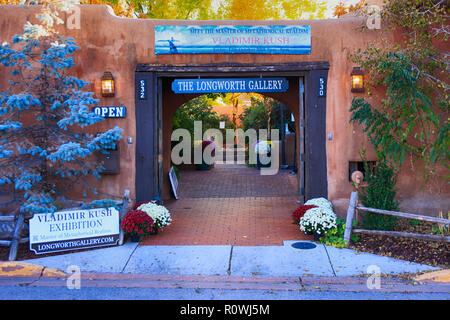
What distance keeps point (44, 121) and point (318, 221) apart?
5460 mm

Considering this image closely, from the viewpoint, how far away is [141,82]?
914 cm

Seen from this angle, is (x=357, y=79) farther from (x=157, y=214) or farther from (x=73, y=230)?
(x=73, y=230)

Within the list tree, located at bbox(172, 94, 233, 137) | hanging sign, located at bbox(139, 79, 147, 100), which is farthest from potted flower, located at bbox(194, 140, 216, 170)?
hanging sign, located at bbox(139, 79, 147, 100)

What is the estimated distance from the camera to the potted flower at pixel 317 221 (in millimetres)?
7824

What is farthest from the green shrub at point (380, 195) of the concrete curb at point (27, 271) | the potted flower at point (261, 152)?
the potted flower at point (261, 152)

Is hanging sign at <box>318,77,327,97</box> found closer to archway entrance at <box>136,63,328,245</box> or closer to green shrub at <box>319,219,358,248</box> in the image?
archway entrance at <box>136,63,328,245</box>

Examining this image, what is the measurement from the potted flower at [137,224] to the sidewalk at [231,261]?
257 millimetres

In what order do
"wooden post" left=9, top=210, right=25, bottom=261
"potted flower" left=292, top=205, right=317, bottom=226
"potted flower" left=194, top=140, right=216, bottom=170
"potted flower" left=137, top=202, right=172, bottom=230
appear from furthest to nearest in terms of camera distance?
"potted flower" left=194, top=140, right=216, bottom=170
"potted flower" left=292, top=205, right=317, bottom=226
"potted flower" left=137, top=202, right=172, bottom=230
"wooden post" left=9, top=210, right=25, bottom=261

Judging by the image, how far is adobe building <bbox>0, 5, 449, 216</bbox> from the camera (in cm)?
902

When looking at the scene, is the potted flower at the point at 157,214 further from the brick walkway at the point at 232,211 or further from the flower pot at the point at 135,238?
the flower pot at the point at 135,238

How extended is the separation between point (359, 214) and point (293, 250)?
212cm

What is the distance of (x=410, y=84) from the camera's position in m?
7.30
